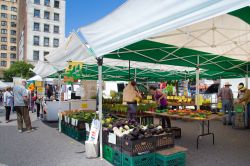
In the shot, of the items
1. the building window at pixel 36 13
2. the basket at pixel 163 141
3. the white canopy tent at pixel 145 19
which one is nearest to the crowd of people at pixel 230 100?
the basket at pixel 163 141

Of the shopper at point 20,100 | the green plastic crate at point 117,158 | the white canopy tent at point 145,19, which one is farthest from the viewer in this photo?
the shopper at point 20,100

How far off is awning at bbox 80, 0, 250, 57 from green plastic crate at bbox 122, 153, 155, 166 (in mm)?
1911

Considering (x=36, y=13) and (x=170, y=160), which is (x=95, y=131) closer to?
(x=170, y=160)

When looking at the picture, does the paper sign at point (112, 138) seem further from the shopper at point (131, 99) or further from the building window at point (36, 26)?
the building window at point (36, 26)

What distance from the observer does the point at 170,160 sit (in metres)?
4.26

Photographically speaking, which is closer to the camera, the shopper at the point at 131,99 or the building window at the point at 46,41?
the shopper at the point at 131,99

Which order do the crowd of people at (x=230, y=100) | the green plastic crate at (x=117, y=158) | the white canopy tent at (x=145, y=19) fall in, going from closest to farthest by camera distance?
the white canopy tent at (x=145, y=19)
the green plastic crate at (x=117, y=158)
the crowd of people at (x=230, y=100)

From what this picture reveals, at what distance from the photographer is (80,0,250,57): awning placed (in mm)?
2658

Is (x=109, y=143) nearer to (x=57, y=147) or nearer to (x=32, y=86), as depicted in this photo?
(x=57, y=147)

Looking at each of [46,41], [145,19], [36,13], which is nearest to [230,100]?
[145,19]

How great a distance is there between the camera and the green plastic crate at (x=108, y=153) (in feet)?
15.8

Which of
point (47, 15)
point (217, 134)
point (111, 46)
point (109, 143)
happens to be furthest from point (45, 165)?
point (47, 15)

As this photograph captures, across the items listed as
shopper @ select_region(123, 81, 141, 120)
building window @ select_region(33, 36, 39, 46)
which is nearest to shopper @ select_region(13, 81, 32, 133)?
shopper @ select_region(123, 81, 141, 120)

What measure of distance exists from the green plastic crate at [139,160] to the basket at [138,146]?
0.07 meters
